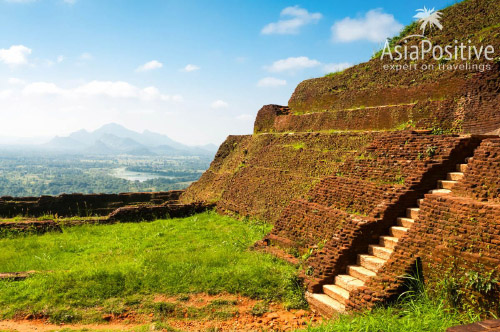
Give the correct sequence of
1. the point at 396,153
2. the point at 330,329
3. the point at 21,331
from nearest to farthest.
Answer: the point at 330,329, the point at 21,331, the point at 396,153

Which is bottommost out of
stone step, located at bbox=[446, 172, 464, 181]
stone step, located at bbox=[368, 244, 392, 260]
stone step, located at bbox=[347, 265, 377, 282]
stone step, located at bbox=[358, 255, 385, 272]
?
stone step, located at bbox=[347, 265, 377, 282]

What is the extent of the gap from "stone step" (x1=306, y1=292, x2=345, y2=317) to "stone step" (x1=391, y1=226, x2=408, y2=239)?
1.76m

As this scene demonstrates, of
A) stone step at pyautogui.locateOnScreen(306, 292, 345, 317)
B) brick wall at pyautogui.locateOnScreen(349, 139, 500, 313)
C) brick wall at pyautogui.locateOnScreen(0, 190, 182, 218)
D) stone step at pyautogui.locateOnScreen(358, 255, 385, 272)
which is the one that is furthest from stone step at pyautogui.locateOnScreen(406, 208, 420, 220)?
brick wall at pyautogui.locateOnScreen(0, 190, 182, 218)

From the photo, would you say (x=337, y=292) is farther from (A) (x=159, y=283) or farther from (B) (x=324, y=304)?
(A) (x=159, y=283)

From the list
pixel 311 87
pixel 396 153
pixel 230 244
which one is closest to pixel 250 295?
pixel 230 244

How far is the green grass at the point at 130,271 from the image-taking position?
6.63 meters

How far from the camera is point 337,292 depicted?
20.2 ft

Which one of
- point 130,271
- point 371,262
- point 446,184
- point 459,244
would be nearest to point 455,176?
point 446,184

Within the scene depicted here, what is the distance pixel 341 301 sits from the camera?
600 centimetres

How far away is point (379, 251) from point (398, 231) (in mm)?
555

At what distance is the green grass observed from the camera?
6629mm

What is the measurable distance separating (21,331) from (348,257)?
602 cm

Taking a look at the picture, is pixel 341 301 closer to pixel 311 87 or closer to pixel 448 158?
pixel 448 158

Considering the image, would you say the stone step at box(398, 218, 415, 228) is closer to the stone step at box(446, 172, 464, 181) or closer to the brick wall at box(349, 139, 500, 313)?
the brick wall at box(349, 139, 500, 313)
